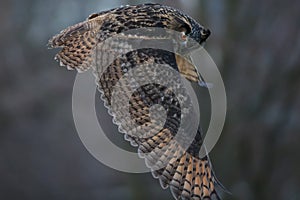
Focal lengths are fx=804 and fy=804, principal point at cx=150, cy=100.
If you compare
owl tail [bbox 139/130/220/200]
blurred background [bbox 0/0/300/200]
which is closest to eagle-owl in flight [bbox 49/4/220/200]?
owl tail [bbox 139/130/220/200]

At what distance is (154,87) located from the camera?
306cm

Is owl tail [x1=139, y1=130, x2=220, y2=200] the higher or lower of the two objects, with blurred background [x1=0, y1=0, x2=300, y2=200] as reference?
higher

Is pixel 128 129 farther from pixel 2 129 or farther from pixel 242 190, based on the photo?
pixel 2 129

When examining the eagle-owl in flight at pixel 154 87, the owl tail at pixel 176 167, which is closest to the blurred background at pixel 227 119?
the eagle-owl in flight at pixel 154 87

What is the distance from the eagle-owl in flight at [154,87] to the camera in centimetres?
306

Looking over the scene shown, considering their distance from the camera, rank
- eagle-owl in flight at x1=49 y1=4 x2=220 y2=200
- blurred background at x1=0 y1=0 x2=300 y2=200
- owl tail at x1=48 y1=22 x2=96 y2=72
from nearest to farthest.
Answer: eagle-owl in flight at x1=49 y1=4 x2=220 y2=200 < owl tail at x1=48 y1=22 x2=96 y2=72 < blurred background at x1=0 y1=0 x2=300 y2=200

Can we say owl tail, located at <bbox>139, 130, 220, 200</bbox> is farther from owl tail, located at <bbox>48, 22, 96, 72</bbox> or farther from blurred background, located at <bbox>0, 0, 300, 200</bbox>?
blurred background, located at <bbox>0, 0, 300, 200</bbox>

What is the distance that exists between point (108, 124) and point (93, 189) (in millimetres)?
816

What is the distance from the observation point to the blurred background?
292 inches

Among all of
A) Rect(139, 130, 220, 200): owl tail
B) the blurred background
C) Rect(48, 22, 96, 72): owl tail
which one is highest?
Rect(48, 22, 96, 72): owl tail

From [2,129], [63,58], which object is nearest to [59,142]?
[2,129]

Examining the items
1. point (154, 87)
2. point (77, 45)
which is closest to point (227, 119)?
point (77, 45)

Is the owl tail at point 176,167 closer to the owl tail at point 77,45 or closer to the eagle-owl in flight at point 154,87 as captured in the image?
the eagle-owl in flight at point 154,87

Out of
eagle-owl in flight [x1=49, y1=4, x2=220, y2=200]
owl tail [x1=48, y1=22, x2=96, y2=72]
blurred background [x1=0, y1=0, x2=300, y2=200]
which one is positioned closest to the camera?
eagle-owl in flight [x1=49, y1=4, x2=220, y2=200]
